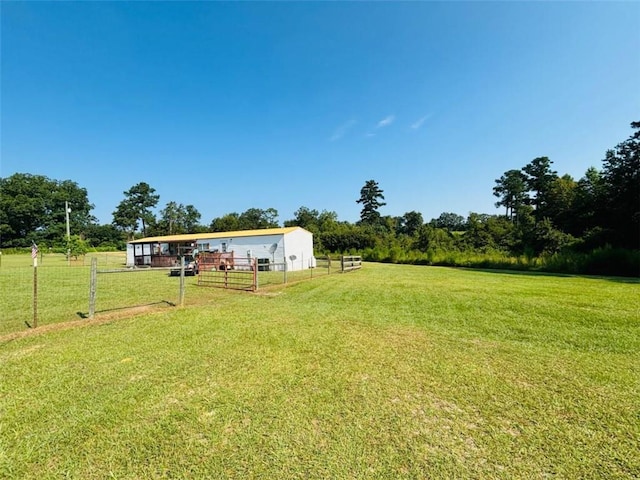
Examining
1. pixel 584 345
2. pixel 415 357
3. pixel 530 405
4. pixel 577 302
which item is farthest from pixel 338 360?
pixel 577 302

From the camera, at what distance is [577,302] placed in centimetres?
743

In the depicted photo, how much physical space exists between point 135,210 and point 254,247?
58629mm

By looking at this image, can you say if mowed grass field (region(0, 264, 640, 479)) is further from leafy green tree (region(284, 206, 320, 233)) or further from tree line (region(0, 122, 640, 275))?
leafy green tree (region(284, 206, 320, 233))

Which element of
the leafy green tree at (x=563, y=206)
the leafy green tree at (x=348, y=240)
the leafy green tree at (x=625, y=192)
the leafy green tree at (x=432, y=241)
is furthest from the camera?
the leafy green tree at (x=348, y=240)

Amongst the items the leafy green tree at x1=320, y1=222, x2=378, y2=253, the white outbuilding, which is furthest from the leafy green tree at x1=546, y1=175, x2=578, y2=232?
the white outbuilding

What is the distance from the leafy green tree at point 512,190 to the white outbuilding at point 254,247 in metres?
45.8

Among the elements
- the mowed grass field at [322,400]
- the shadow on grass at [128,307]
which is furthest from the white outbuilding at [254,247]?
the mowed grass field at [322,400]

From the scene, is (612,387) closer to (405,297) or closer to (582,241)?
(405,297)

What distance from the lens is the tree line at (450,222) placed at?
19.5 metres

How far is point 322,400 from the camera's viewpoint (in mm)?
2896

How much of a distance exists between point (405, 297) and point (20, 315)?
954 centimetres

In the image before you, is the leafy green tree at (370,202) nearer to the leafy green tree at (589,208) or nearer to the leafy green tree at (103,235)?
the leafy green tree at (589,208)

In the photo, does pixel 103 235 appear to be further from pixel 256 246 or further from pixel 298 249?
pixel 298 249

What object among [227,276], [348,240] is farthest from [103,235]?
[227,276]
